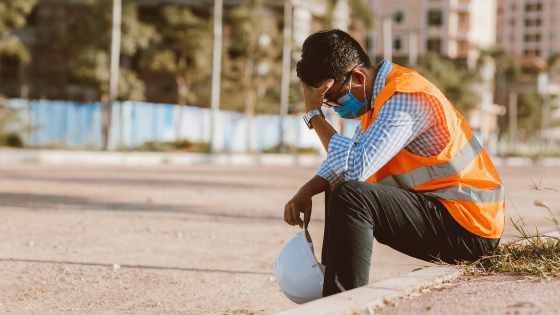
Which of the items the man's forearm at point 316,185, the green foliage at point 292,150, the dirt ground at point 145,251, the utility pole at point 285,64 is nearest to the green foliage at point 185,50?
the utility pole at point 285,64

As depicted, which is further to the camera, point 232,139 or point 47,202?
point 232,139

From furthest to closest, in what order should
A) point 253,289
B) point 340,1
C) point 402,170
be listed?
point 340,1 < point 253,289 < point 402,170

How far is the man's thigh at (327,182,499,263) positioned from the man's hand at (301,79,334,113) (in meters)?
0.44

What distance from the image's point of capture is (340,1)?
30812mm

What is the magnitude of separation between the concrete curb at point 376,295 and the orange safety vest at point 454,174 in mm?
261

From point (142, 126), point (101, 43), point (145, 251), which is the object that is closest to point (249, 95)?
point (142, 126)

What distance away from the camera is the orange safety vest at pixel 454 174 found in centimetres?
269

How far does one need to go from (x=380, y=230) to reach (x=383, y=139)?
41 centimetres

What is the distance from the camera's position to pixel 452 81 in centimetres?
5025

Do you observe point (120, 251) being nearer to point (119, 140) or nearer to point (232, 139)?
point (119, 140)

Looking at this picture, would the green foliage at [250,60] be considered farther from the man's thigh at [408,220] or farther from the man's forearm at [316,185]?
the man's thigh at [408,220]

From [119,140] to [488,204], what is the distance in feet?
84.1

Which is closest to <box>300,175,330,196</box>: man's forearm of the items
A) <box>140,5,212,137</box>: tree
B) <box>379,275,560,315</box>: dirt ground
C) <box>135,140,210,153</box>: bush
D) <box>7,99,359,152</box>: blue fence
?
<box>379,275,560,315</box>: dirt ground

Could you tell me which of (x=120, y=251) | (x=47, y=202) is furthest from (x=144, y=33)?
(x=120, y=251)
